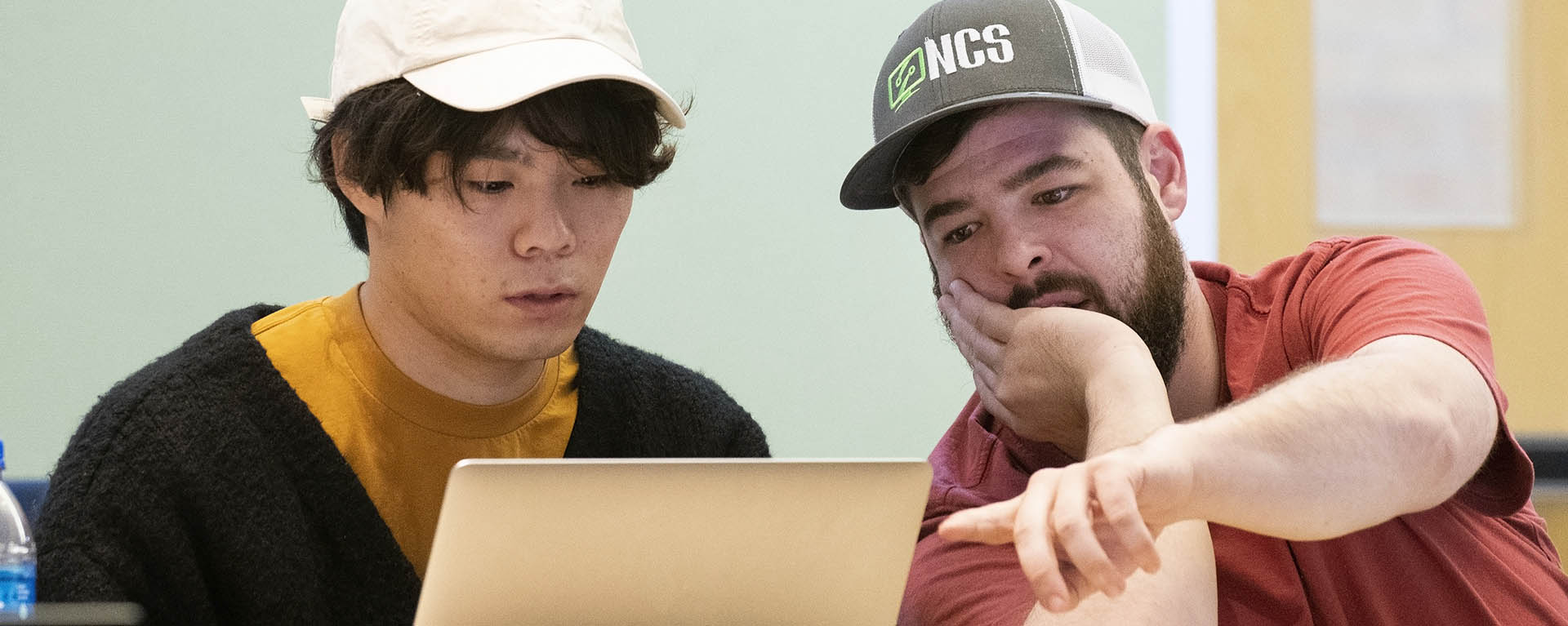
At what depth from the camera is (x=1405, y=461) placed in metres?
0.99

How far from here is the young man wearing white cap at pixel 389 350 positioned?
112 cm

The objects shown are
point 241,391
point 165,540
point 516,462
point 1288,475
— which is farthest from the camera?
point 241,391

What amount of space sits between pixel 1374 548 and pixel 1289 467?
1.24 feet

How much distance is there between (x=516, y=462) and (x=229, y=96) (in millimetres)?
1495

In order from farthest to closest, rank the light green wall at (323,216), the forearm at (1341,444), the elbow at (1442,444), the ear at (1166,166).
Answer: the light green wall at (323,216), the ear at (1166,166), the elbow at (1442,444), the forearm at (1341,444)

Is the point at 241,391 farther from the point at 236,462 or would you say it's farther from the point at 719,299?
the point at 719,299

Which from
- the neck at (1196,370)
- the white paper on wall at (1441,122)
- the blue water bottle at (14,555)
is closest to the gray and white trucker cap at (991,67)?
the neck at (1196,370)

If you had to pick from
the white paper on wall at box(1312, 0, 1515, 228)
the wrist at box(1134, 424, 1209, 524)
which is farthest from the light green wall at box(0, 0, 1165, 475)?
the wrist at box(1134, 424, 1209, 524)

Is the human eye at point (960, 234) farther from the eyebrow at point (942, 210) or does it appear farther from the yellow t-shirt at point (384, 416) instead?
the yellow t-shirt at point (384, 416)

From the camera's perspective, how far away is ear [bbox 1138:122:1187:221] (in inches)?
59.5

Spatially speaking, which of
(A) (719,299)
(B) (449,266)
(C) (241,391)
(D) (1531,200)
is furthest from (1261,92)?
(C) (241,391)

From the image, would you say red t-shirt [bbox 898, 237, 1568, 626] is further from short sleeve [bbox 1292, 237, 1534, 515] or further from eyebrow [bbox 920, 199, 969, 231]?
eyebrow [bbox 920, 199, 969, 231]

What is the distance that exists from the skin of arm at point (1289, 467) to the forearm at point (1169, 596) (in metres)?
0.10

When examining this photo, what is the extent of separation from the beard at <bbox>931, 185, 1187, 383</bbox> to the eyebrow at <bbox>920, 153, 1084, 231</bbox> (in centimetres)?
10
